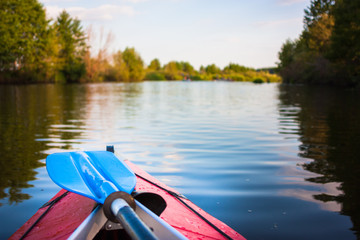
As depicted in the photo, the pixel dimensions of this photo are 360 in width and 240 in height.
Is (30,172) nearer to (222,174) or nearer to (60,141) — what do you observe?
(60,141)

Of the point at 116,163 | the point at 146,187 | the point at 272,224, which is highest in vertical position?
the point at 116,163

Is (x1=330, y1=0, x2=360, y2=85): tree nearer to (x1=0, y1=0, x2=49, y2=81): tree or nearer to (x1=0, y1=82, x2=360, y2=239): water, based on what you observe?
(x1=0, y1=82, x2=360, y2=239): water

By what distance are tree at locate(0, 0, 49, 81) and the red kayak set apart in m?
37.8

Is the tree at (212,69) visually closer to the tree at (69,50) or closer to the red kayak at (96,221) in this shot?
the tree at (69,50)

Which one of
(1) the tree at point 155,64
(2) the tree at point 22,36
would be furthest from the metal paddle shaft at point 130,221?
(1) the tree at point 155,64

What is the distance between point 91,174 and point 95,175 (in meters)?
0.04

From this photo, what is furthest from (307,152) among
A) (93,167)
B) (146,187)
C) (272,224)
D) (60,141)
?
(60,141)

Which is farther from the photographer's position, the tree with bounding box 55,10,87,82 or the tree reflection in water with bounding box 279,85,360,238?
the tree with bounding box 55,10,87,82

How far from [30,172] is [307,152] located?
4.39 meters

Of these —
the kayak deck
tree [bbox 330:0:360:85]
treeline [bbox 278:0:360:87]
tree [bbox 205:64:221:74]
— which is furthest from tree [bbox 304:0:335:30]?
tree [bbox 205:64:221:74]

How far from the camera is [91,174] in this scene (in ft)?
7.15

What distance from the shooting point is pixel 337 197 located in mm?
3344

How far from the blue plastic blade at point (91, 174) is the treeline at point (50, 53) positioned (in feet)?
123

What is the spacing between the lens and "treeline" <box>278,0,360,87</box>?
22625 millimetres
